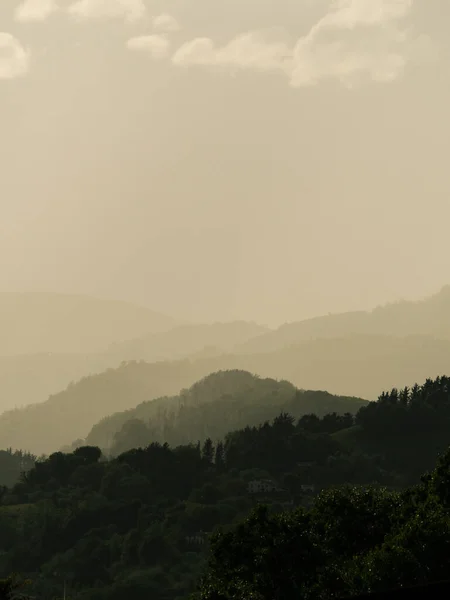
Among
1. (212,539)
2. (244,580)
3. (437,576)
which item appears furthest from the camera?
(212,539)

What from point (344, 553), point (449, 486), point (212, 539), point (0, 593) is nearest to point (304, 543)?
point (344, 553)

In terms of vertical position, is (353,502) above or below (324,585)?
above

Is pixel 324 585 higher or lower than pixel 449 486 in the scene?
lower

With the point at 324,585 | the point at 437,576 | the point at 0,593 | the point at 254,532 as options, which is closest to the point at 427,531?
the point at 437,576

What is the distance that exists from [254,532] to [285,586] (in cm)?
538

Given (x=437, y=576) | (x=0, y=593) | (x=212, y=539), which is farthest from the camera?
(x=212, y=539)

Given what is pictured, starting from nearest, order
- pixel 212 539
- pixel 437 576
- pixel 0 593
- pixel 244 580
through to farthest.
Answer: pixel 0 593 → pixel 437 576 → pixel 244 580 → pixel 212 539

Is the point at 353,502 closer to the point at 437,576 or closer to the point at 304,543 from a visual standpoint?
the point at 304,543

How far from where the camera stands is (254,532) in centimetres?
7988

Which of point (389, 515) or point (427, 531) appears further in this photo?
point (389, 515)

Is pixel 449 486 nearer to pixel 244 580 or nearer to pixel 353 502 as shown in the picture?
pixel 353 502

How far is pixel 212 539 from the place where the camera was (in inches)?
3223

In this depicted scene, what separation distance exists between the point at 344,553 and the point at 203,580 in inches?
470

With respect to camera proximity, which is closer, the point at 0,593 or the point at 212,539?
the point at 0,593
